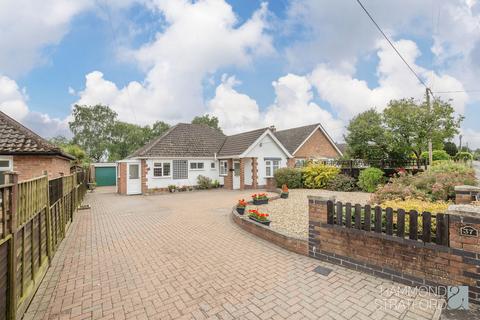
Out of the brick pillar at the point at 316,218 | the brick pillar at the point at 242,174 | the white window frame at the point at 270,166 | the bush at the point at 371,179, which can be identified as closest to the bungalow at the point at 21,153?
the brick pillar at the point at 316,218

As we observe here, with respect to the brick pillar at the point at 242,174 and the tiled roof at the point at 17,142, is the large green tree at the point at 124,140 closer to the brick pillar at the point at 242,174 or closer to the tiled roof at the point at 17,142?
the brick pillar at the point at 242,174

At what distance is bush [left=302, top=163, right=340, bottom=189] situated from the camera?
1728 cm

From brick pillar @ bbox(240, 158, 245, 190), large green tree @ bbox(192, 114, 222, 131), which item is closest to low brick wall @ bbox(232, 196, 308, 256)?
brick pillar @ bbox(240, 158, 245, 190)

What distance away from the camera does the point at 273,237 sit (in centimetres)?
602

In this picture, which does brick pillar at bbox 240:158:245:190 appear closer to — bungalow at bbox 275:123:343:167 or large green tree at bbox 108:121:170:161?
bungalow at bbox 275:123:343:167

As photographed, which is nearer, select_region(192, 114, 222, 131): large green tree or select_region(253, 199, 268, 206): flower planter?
select_region(253, 199, 268, 206): flower planter

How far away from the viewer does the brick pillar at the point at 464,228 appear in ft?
10.4

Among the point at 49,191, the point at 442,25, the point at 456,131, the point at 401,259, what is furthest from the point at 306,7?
the point at 456,131

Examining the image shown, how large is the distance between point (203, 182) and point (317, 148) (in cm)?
1521

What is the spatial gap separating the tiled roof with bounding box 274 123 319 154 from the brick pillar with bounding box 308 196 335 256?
2126 cm

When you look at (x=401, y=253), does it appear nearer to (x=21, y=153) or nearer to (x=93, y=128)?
(x=21, y=153)

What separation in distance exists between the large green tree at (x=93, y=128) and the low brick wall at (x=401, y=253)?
40.7 meters

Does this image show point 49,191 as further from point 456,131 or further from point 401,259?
point 456,131

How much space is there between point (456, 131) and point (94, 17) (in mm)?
21474
